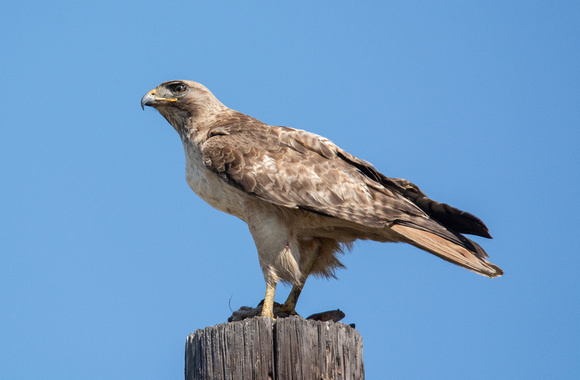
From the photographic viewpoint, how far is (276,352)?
4281 mm

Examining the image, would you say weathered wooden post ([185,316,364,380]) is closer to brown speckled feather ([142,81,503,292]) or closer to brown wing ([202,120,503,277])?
brown speckled feather ([142,81,503,292])

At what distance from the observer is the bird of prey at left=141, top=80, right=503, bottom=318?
608cm

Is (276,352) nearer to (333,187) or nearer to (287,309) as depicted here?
(287,309)

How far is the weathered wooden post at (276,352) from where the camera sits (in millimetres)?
4219

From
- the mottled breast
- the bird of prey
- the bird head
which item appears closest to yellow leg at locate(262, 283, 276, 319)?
the bird of prey

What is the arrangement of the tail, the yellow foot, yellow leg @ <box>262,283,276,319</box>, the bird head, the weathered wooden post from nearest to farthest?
1. the weathered wooden post
2. yellow leg @ <box>262,283,276,319</box>
3. the tail
4. the yellow foot
5. the bird head

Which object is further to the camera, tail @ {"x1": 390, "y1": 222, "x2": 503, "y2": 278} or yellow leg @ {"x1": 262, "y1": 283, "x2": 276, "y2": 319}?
tail @ {"x1": 390, "y1": 222, "x2": 503, "y2": 278}

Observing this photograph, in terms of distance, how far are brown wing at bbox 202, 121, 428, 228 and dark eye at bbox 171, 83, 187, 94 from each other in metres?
0.94

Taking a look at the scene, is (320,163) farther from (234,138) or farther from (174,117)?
(174,117)

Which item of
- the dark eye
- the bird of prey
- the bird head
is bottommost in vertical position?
the bird of prey

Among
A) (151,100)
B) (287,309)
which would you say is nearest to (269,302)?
(287,309)

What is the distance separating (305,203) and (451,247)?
128 cm

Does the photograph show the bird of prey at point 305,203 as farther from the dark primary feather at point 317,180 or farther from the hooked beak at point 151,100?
the hooked beak at point 151,100

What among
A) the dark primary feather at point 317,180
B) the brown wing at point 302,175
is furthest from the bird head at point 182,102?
the brown wing at point 302,175
